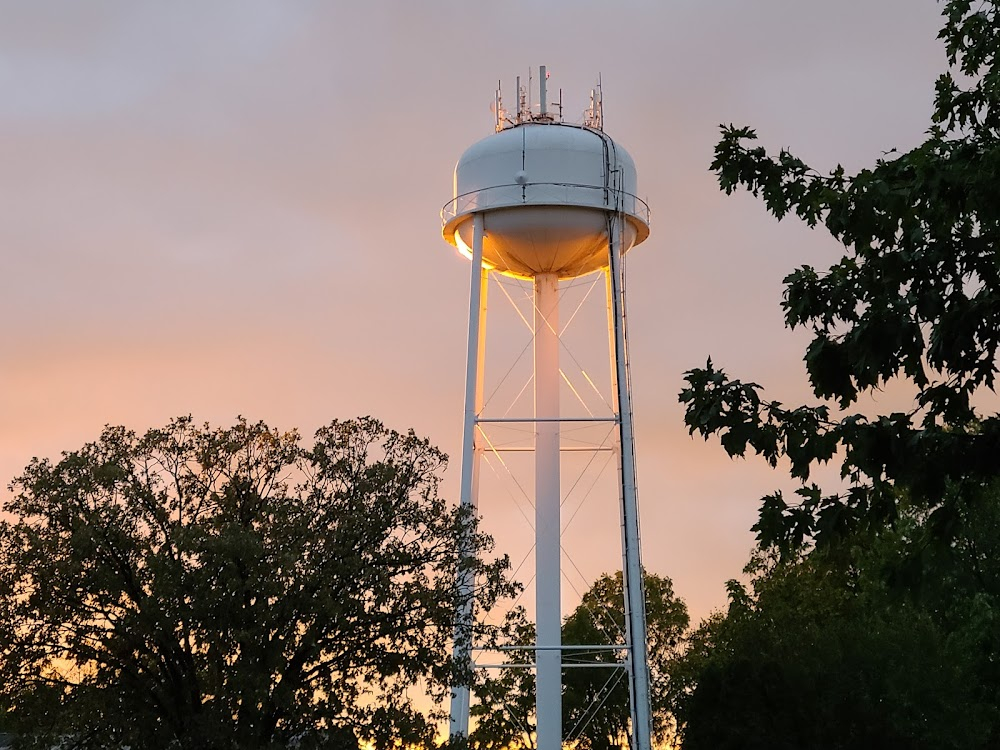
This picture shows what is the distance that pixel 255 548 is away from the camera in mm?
20500

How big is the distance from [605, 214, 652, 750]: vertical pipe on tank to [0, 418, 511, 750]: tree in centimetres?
463

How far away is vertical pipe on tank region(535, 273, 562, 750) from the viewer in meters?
27.7

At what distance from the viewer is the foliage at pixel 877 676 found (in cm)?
3070

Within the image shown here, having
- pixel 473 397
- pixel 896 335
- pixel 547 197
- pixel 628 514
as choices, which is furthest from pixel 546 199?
pixel 896 335

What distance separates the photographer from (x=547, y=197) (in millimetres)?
28219

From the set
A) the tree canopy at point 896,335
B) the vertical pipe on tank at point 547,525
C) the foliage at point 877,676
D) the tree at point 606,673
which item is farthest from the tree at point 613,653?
the tree canopy at point 896,335

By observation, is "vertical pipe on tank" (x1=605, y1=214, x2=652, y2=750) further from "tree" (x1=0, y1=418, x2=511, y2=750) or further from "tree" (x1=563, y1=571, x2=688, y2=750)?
"tree" (x1=563, y1=571, x2=688, y2=750)

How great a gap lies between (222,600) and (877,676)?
17.7 m

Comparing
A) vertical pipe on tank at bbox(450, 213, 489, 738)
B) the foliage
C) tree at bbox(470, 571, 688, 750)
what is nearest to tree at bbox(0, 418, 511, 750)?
vertical pipe on tank at bbox(450, 213, 489, 738)

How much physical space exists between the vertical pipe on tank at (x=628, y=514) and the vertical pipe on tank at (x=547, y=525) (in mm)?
1317

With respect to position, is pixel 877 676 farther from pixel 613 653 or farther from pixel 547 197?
pixel 613 653

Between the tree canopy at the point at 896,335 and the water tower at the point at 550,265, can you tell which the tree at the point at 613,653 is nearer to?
the water tower at the point at 550,265

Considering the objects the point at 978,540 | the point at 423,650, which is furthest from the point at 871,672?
the point at 423,650

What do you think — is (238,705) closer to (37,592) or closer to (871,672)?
(37,592)
